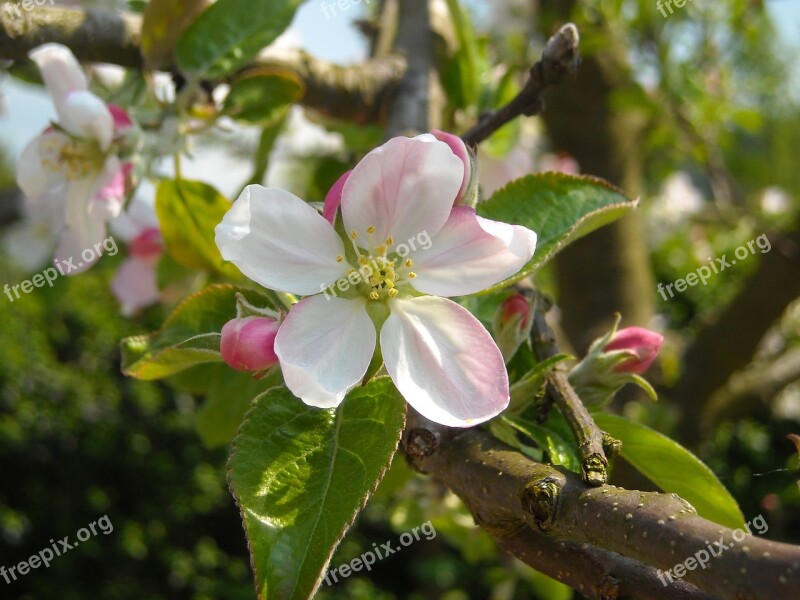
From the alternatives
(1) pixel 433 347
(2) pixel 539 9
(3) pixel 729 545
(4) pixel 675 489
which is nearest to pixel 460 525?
(4) pixel 675 489

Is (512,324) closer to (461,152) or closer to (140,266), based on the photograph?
(461,152)

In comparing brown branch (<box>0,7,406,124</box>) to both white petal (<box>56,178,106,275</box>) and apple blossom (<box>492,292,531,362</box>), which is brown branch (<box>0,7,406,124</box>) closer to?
white petal (<box>56,178,106,275</box>)

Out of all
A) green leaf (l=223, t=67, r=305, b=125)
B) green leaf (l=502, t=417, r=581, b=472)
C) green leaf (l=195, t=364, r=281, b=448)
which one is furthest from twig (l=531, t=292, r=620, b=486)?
green leaf (l=223, t=67, r=305, b=125)

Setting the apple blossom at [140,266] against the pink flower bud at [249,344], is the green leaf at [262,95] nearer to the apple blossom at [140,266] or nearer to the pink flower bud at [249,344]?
the apple blossom at [140,266]

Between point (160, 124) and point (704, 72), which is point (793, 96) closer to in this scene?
point (704, 72)

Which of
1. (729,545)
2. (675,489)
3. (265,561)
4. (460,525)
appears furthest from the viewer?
(460,525)

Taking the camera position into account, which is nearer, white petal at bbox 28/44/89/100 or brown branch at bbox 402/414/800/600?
brown branch at bbox 402/414/800/600
